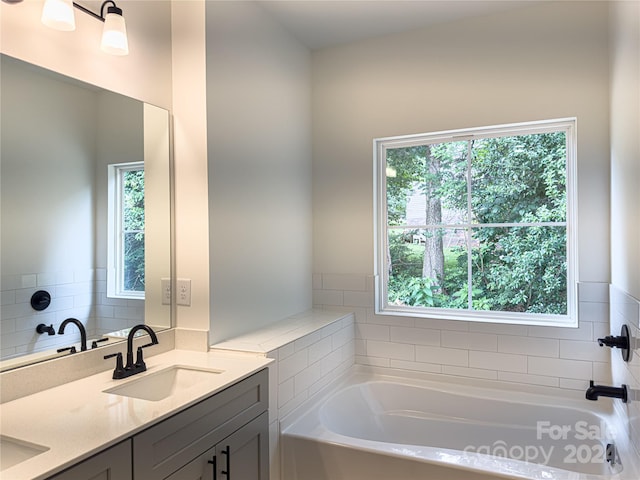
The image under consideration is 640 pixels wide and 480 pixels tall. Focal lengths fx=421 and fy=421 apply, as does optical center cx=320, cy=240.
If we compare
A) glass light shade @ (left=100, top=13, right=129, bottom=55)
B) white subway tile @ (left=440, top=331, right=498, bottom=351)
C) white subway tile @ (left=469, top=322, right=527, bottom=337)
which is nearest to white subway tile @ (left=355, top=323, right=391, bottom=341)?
white subway tile @ (left=440, top=331, right=498, bottom=351)

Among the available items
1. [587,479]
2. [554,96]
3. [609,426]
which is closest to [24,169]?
[587,479]

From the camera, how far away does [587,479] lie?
1605 millimetres

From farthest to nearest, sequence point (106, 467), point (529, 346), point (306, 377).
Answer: point (529, 346), point (306, 377), point (106, 467)

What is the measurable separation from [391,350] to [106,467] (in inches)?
79.6

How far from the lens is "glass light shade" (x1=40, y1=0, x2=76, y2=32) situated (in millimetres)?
1460

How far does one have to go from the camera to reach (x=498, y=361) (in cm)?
259

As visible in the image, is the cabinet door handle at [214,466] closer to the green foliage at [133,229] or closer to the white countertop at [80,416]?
the white countertop at [80,416]

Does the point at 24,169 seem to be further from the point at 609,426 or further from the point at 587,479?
the point at 609,426

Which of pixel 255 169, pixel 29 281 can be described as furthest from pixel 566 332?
pixel 29 281

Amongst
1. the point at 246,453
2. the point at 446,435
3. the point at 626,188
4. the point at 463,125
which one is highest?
the point at 463,125

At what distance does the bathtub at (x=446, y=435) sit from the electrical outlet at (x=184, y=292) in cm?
76

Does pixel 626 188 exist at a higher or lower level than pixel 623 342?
higher

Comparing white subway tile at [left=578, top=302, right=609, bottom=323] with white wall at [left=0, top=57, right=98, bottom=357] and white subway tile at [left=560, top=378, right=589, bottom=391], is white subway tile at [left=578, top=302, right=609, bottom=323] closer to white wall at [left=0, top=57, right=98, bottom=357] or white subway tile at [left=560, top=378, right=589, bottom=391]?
white subway tile at [left=560, top=378, right=589, bottom=391]

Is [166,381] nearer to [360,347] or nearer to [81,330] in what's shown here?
[81,330]
